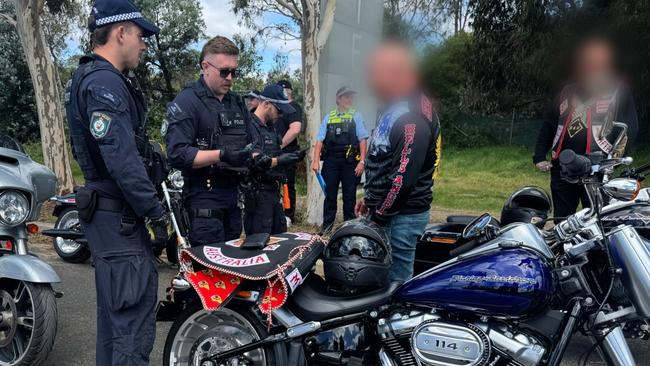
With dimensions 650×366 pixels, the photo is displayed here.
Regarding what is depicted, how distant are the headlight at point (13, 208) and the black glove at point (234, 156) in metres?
1.17

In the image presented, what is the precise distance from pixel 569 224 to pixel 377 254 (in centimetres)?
87

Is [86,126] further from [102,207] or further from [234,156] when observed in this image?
[234,156]

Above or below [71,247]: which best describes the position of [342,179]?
above

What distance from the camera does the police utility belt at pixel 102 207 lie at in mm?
2461

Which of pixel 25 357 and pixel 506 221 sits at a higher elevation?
pixel 506 221

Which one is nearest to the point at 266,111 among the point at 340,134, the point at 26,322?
the point at 340,134

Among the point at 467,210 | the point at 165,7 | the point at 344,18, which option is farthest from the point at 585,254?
the point at 165,7

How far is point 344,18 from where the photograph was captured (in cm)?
716

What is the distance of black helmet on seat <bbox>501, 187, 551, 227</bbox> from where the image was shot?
300 cm

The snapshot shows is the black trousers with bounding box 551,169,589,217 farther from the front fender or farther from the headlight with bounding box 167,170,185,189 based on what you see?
the front fender

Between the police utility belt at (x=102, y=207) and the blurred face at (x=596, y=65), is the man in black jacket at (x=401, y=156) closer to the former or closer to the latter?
the police utility belt at (x=102, y=207)

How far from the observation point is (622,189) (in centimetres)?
233

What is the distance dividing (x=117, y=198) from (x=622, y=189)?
2253 millimetres

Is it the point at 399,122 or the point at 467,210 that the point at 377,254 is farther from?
the point at 467,210
